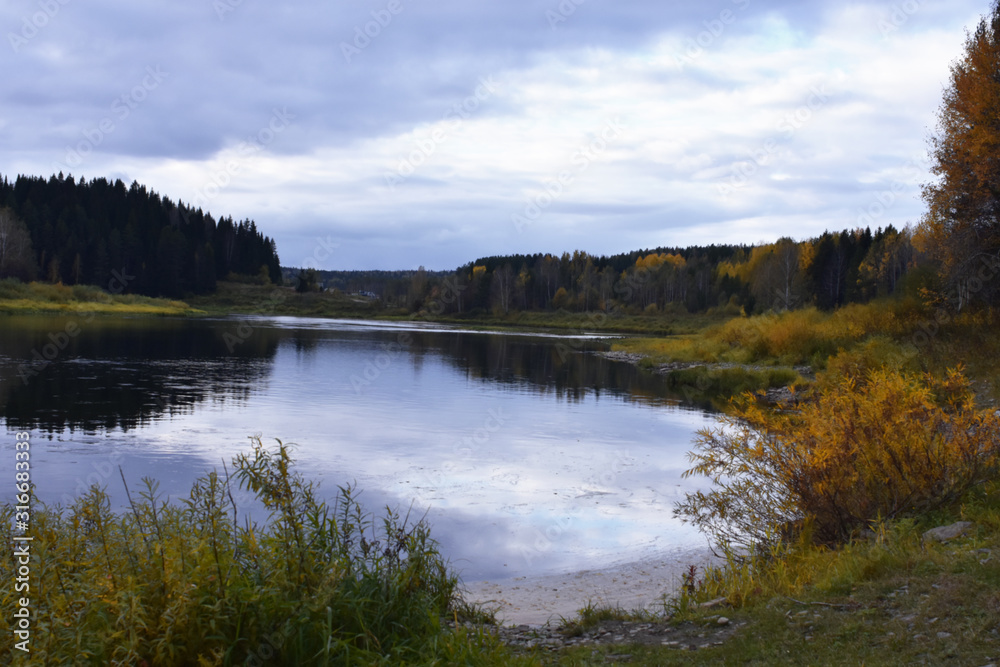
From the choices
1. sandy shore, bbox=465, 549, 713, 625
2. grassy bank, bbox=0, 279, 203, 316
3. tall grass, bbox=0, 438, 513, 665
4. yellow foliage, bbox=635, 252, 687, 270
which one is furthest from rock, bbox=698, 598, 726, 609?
yellow foliage, bbox=635, 252, 687, 270

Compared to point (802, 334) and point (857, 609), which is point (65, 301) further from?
point (857, 609)

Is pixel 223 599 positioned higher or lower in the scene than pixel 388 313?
lower

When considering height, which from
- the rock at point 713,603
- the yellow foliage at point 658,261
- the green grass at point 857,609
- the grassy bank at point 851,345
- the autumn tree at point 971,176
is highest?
the yellow foliage at point 658,261

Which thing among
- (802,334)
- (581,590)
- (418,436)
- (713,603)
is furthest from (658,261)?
(713,603)

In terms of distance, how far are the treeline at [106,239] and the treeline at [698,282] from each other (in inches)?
1338

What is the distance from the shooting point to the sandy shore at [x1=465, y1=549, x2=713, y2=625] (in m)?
8.62

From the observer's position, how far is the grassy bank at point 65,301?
73.3 meters

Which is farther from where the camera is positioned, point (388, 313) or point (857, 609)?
point (388, 313)

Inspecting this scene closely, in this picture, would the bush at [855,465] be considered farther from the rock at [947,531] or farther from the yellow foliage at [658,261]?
the yellow foliage at [658,261]

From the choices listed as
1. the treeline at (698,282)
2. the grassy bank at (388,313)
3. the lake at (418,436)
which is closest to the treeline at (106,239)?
the grassy bank at (388,313)

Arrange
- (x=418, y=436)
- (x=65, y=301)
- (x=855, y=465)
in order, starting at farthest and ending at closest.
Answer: (x=65, y=301) → (x=418, y=436) → (x=855, y=465)

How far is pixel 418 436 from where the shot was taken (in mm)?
20031

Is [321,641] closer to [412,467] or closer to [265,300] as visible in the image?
[412,467]

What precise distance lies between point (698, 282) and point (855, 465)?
11805 cm
